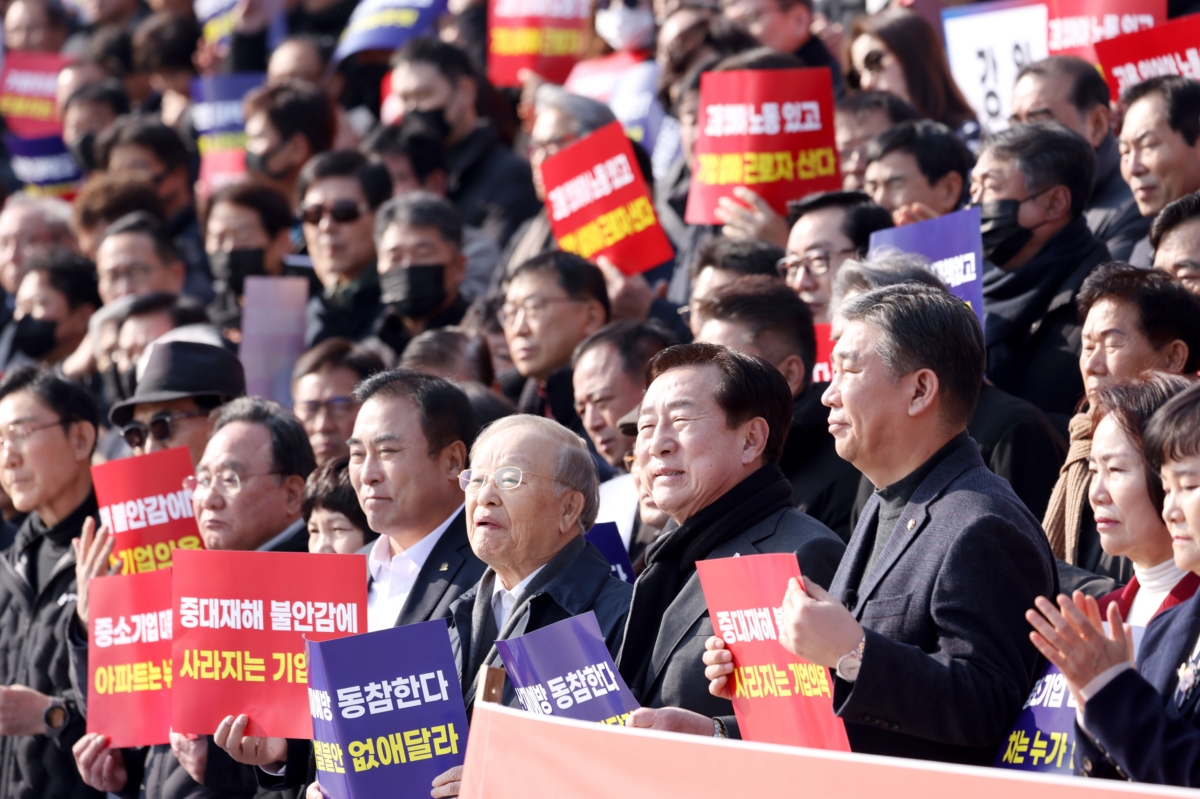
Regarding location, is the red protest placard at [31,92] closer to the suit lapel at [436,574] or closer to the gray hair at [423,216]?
the gray hair at [423,216]

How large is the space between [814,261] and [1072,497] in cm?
178

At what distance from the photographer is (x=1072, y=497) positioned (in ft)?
14.7

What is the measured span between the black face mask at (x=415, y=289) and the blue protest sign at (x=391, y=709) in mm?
3897

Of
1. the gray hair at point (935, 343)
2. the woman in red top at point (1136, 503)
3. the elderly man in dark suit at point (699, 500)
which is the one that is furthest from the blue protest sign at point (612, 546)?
the woman in red top at point (1136, 503)

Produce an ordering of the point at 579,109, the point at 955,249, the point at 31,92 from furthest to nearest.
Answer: the point at 31,92
the point at 579,109
the point at 955,249

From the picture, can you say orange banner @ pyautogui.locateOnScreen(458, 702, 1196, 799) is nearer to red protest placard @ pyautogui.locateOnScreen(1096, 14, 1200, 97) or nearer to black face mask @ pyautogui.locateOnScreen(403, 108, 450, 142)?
red protest placard @ pyautogui.locateOnScreen(1096, 14, 1200, 97)

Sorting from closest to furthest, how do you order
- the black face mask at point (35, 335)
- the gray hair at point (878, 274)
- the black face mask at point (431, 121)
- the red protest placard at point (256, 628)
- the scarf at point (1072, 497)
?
the scarf at point (1072, 497) < the red protest placard at point (256, 628) < the gray hair at point (878, 274) < the black face mask at point (35, 335) < the black face mask at point (431, 121)

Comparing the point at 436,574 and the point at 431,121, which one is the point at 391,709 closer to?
the point at 436,574

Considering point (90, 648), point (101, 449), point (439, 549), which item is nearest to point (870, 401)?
point (439, 549)

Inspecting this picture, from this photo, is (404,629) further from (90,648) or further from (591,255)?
(591,255)

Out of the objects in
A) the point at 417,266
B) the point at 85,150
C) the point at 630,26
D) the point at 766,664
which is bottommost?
the point at 766,664

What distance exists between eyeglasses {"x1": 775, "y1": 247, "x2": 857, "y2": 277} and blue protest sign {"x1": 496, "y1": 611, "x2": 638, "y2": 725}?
261cm

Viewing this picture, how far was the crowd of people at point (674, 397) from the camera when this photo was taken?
3430mm

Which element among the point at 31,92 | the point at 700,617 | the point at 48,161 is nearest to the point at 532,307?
the point at 700,617
